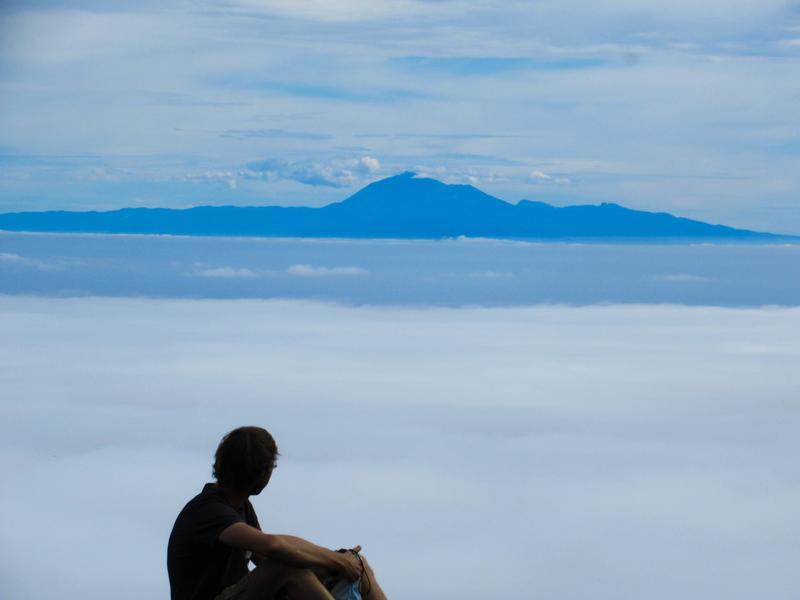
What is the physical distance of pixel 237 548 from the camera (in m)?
2.04

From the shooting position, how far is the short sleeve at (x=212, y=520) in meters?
2.03

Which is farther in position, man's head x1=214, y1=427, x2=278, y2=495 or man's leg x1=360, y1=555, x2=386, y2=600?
man's leg x1=360, y1=555, x2=386, y2=600

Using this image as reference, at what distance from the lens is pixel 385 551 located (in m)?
3.77

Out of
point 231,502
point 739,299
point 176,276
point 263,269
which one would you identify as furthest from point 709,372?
point 263,269

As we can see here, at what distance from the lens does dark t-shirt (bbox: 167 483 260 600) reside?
2.04 meters

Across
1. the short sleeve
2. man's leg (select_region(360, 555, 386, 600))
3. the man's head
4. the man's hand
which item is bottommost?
man's leg (select_region(360, 555, 386, 600))

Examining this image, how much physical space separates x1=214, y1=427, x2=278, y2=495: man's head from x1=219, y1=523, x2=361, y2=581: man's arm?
82 millimetres

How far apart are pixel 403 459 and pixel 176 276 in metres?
32.3

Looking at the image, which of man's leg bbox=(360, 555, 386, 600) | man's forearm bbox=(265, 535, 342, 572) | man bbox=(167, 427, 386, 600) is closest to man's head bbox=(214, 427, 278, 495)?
man bbox=(167, 427, 386, 600)

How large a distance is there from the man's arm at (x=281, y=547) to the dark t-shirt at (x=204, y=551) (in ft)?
0.08

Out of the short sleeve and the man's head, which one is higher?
the man's head

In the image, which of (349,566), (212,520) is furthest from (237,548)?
(349,566)

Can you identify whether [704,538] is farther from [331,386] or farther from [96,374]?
[96,374]

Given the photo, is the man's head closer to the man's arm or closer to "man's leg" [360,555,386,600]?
the man's arm
